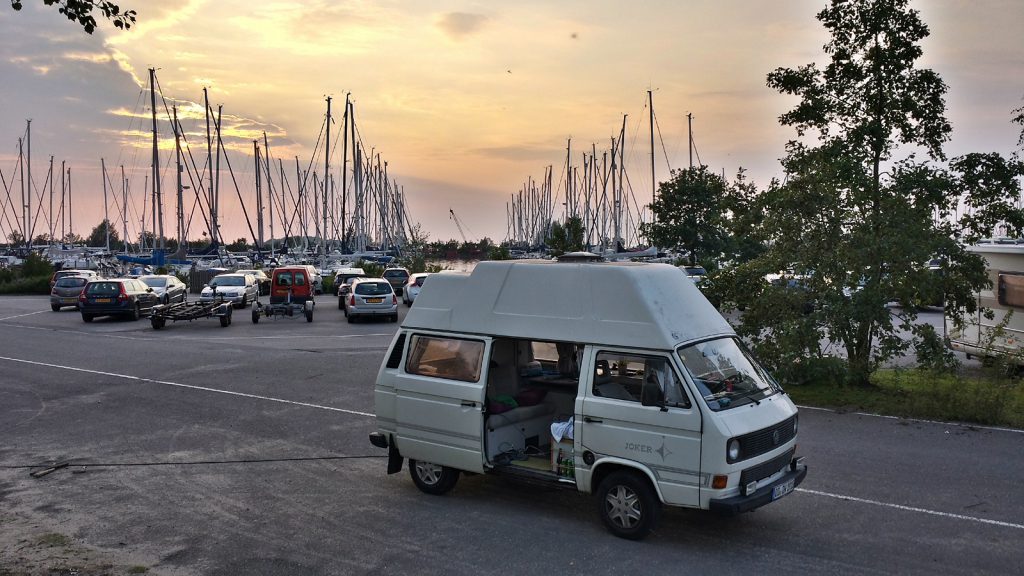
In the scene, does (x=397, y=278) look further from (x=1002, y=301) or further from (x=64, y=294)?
(x=1002, y=301)

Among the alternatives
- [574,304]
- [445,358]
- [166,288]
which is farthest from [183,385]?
[166,288]

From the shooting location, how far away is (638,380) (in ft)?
26.6

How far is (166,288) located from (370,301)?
11.1m

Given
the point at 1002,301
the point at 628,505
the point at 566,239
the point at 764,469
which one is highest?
the point at 566,239

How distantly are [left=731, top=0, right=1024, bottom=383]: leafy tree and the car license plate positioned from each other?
7.00 metres

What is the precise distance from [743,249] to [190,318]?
24.1m

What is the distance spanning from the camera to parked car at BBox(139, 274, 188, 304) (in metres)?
33.7

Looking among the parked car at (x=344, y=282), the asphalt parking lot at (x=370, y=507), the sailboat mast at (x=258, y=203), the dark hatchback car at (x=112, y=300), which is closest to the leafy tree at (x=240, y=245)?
the sailboat mast at (x=258, y=203)

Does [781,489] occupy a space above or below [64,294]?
below

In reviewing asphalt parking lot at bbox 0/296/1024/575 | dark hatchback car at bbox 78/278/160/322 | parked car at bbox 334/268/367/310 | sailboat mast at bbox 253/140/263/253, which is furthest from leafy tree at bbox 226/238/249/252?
asphalt parking lot at bbox 0/296/1024/575

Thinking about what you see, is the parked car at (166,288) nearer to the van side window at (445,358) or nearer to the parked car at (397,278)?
the parked car at (397,278)

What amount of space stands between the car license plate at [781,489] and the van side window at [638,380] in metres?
1.13

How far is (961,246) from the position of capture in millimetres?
14023

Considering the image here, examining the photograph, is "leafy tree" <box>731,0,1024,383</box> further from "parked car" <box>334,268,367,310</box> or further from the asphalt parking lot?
"parked car" <box>334,268,367,310</box>
